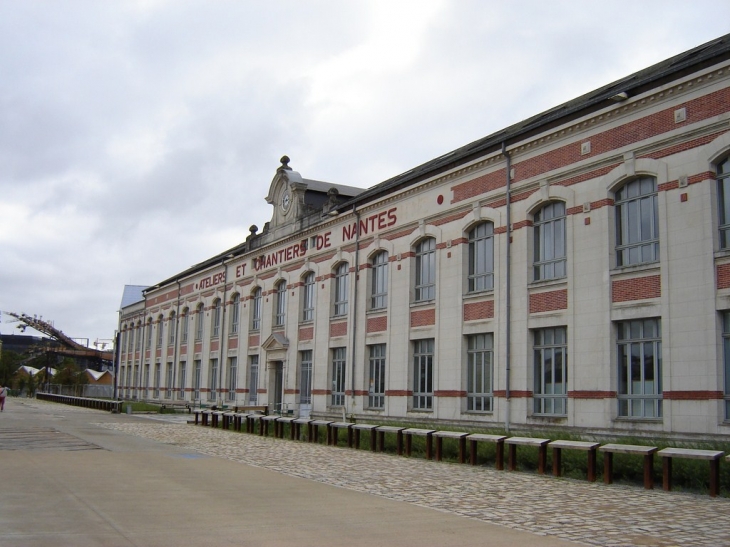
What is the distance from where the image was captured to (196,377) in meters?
48.0

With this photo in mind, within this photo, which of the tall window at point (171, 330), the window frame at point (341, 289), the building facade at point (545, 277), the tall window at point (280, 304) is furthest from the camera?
the tall window at point (171, 330)

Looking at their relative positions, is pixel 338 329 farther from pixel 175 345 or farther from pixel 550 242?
pixel 175 345

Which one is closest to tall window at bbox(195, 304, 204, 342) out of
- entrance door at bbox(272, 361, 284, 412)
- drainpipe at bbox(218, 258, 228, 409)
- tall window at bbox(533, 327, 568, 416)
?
drainpipe at bbox(218, 258, 228, 409)

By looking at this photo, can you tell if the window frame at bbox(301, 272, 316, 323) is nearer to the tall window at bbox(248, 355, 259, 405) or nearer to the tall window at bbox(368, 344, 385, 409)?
the tall window at bbox(368, 344, 385, 409)

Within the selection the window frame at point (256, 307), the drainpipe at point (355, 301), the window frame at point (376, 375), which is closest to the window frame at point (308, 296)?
the drainpipe at point (355, 301)

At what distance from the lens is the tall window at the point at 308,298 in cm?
3500

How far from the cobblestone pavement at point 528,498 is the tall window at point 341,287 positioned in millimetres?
13381

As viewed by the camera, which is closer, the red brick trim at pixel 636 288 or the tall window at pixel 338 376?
the red brick trim at pixel 636 288

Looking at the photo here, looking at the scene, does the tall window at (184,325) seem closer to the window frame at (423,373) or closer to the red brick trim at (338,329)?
the red brick trim at (338,329)

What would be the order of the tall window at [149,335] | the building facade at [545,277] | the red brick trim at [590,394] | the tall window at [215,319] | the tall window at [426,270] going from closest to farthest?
1. the building facade at [545,277]
2. the red brick trim at [590,394]
3. the tall window at [426,270]
4. the tall window at [215,319]
5. the tall window at [149,335]

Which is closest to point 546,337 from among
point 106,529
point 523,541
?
point 523,541

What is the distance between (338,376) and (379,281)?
4927 mm

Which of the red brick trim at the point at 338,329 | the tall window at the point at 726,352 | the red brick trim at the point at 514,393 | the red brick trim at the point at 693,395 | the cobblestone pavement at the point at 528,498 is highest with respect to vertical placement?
the red brick trim at the point at 338,329

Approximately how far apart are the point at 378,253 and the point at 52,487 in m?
19.8
